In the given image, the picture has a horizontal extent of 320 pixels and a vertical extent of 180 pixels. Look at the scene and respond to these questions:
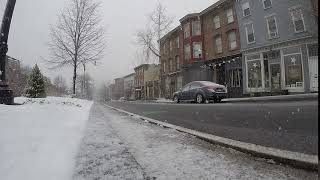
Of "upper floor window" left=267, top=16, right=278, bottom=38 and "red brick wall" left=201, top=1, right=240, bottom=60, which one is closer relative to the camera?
"upper floor window" left=267, top=16, right=278, bottom=38

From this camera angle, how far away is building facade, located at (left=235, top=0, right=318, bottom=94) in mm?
20922

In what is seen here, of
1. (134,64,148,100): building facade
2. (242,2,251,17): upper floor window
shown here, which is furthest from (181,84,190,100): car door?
(134,64,148,100): building facade

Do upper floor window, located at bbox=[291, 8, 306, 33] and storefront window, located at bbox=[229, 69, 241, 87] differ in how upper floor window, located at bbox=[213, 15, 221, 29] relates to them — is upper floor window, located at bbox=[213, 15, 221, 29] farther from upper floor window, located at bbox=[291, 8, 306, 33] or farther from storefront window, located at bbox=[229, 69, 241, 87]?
upper floor window, located at bbox=[291, 8, 306, 33]

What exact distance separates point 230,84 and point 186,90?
1008cm

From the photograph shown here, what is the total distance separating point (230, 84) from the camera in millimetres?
29078

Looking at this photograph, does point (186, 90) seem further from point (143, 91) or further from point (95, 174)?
point (143, 91)

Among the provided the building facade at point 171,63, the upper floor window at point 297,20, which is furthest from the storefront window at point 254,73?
the building facade at point 171,63

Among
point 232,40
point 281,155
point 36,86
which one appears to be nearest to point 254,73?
point 232,40

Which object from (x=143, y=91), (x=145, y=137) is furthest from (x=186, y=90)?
(x=143, y=91)

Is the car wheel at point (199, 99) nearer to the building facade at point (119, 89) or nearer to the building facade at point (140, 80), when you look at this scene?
the building facade at point (140, 80)

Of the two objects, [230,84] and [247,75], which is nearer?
[247,75]

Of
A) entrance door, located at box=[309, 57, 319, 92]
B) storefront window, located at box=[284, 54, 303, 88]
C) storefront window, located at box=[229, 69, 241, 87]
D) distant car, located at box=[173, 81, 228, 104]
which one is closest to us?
distant car, located at box=[173, 81, 228, 104]

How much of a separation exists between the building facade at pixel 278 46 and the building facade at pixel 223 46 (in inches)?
39.8

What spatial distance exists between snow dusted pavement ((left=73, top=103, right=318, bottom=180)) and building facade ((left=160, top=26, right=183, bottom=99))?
33.4m
